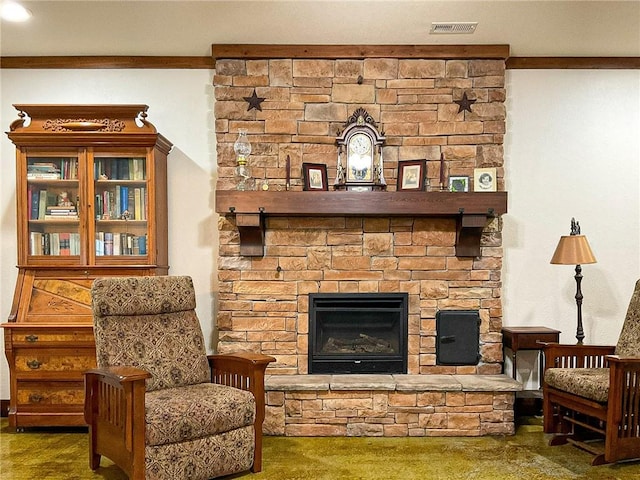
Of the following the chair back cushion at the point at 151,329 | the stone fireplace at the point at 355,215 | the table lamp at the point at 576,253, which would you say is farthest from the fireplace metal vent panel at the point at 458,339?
the chair back cushion at the point at 151,329

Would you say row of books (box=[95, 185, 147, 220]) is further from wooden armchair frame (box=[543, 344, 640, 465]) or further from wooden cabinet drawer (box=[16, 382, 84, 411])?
wooden armchair frame (box=[543, 344, 640, 465])

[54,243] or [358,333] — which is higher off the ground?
[54,243]

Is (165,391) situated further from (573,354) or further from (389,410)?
(573,354)

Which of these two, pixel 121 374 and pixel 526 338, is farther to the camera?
pixel 526 338

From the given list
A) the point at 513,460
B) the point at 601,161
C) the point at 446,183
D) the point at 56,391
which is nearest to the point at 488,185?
the point at 446,183

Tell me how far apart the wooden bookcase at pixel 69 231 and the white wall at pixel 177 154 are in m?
0.29

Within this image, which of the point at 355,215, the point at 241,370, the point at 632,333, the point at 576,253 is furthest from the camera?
the point at 355,215

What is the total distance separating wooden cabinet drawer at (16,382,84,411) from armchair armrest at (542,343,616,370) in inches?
121

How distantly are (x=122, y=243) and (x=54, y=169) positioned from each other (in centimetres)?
69

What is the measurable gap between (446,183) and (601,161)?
4.21ft

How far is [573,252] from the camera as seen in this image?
3.83 meters

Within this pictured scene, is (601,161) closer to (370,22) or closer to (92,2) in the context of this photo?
(370,22)

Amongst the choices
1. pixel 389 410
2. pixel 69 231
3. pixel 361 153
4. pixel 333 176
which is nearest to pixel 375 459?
pixel 389 410

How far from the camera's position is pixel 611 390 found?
10.1 feet
